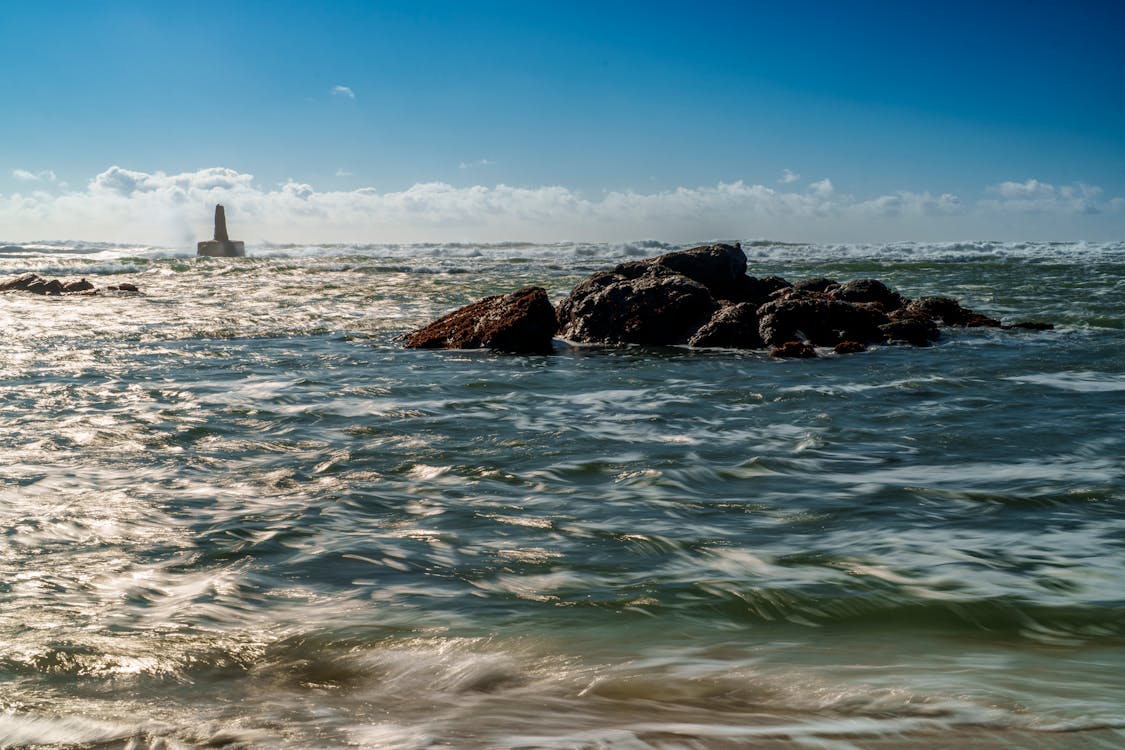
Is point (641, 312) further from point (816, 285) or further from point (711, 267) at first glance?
point (816, 285)

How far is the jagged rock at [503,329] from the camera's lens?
37.3 ft

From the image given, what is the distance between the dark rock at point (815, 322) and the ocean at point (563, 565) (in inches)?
119

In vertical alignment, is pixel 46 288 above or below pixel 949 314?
below

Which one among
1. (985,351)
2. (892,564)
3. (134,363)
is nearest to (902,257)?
(985,351)

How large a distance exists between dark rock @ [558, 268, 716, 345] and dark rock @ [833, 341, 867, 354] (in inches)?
73.2

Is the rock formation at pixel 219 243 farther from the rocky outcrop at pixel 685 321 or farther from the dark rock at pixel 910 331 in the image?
the dark rock at pixel 910 331

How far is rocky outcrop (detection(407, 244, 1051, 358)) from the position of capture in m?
11.4

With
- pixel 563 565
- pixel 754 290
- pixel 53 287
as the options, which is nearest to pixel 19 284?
pixel 53 287

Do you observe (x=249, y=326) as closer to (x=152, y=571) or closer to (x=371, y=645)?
(x=152, y=571)

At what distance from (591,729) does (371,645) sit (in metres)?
0.90

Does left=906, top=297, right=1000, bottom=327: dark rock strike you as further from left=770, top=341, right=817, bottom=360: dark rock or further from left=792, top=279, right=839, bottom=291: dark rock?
left=770, top=341, right=817, bottom=360: dark rock

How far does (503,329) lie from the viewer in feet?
37.4

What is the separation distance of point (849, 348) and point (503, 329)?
422cm

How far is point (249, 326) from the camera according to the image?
1441cm
